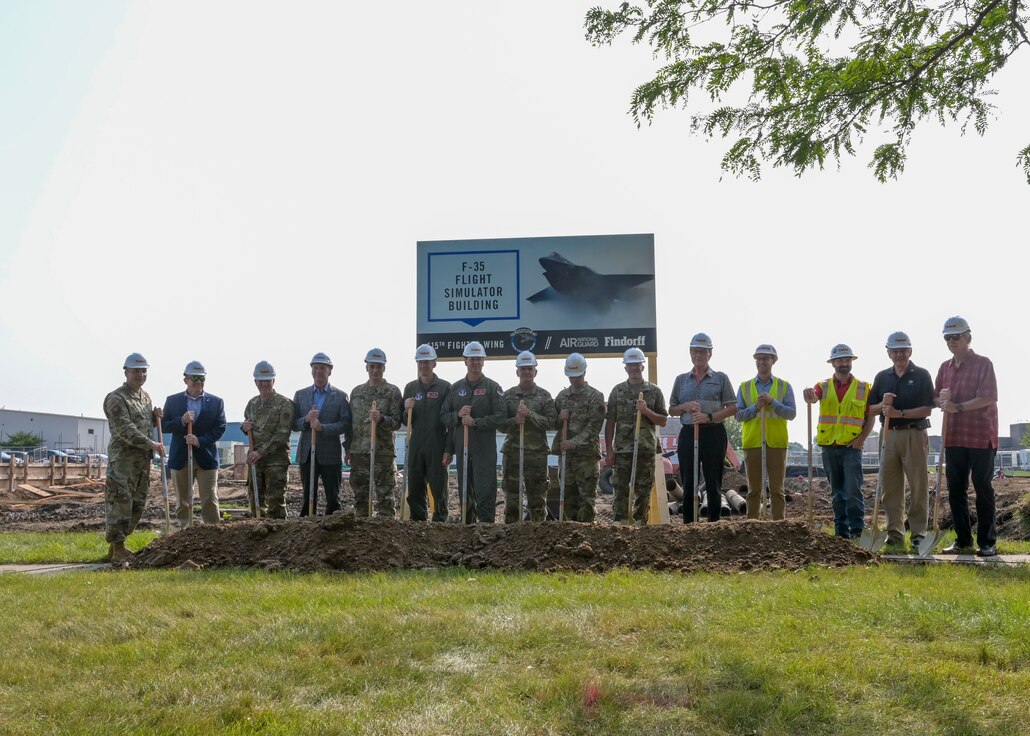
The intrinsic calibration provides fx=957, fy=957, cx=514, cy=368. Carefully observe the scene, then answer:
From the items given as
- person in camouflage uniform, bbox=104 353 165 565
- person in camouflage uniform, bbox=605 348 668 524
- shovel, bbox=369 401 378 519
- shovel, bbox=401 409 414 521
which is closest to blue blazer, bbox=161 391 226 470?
person in camouflage uniform, bbox=104 353 165 565

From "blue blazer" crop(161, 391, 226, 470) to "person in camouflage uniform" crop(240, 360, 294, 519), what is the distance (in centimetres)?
35

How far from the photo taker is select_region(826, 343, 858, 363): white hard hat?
10.5m

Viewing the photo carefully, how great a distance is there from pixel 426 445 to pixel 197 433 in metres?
2.70

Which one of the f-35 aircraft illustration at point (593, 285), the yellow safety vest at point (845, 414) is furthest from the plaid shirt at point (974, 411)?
the f-35 aircraft illustration at point (593, 285)

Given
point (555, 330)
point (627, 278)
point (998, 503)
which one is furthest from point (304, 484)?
point (998, 503)

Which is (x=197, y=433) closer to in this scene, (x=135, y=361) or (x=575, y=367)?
(x=135, y=361)

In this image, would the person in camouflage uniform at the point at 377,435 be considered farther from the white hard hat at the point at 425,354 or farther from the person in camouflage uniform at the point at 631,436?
the person in camouflage uniform at the point at 631,436

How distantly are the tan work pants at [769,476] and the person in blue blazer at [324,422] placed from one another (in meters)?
4.82

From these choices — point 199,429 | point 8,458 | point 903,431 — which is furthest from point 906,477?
point 8,458

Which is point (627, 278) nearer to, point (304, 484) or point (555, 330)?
point (555, 330)

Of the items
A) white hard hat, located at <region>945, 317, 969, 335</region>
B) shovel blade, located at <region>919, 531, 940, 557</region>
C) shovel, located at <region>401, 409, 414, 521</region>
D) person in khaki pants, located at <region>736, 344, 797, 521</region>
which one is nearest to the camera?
shovel blade, located at <region>919, 531, 940, 557</region>

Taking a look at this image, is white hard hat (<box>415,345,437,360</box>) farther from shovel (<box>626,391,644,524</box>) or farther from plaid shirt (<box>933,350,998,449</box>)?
plaid shirt (<box>933,350,998,449</box>)

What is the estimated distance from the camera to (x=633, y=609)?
20.0 ft

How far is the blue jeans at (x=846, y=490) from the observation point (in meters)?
10.3
